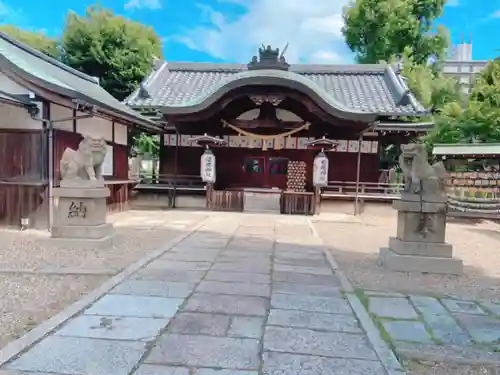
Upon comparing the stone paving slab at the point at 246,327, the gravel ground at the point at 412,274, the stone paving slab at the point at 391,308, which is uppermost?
the stone paving slab at the point at 246,327

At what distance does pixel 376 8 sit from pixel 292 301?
72.0 ft

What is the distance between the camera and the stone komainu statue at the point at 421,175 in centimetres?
566

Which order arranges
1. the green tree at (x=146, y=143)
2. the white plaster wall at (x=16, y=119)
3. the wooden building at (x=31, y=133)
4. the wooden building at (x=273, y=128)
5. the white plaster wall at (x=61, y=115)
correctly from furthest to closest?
the green tree at (x=146, y=143) → the wooden building at (x=273, y=128) → the white plaster wall at (x=61, y=115) → the white plaster wall at (x=16, y=119) → the wooden building at (x=31, y=133)

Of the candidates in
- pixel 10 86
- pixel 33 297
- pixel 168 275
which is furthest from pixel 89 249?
pixel 10 86

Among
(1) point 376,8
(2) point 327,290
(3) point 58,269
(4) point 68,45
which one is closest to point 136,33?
(4) point 68,45

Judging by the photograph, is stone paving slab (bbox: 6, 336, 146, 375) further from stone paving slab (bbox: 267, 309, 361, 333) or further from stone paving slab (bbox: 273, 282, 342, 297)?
stone paving slab (bbox: 273, 282, 342, 297)

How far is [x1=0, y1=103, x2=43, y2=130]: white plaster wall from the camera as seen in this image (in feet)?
26.0

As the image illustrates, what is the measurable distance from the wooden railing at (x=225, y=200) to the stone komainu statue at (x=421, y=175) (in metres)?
7.13

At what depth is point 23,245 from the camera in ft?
21.3

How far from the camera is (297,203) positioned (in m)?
12.4

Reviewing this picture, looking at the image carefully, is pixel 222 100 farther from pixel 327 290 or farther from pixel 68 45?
pixel 68 45

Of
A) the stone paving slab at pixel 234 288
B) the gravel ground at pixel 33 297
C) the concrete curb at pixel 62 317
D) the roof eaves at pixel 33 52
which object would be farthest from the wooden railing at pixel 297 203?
the gravel ground at pixel 33 297

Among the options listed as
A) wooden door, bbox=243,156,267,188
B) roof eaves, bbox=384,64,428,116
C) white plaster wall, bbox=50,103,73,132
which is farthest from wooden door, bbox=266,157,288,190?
white plaster wall, bbox=50,103,73,132

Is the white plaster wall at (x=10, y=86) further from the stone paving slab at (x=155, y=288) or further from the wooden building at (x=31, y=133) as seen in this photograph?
the stone paving slab at (x=155, y=288)
